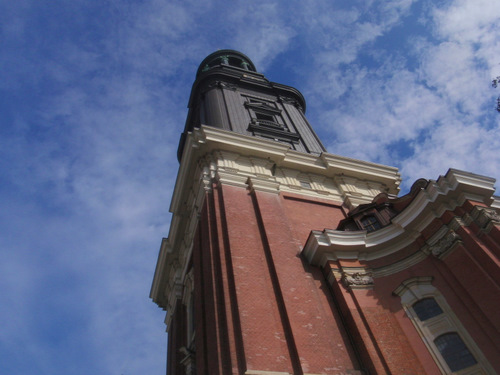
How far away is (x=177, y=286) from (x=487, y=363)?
47.5 feet

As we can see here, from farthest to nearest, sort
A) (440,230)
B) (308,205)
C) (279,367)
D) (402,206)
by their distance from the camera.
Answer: (308,205)
(402,206)
(440,230)
(279,367)

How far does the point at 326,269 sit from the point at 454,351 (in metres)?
4.47

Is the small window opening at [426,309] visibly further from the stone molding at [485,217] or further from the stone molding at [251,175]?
the stone molding at [251,175]

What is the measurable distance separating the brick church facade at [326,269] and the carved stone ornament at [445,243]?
1.7 inches

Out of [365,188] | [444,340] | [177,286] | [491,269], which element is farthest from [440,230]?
[177,286]

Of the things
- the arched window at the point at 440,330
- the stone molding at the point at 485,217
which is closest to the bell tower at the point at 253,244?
the arched window at the point at 440,330

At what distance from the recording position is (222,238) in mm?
14789

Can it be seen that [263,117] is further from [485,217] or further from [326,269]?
[485,217]

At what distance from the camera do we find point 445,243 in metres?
13.8

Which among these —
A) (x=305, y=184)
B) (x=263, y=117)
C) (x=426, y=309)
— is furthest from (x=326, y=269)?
(x=263, y=117)

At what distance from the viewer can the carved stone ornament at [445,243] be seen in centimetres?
1359

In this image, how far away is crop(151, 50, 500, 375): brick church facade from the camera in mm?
11688

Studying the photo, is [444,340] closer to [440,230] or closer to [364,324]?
[364,324]

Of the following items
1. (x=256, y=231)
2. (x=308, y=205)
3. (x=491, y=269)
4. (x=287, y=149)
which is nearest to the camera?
(x=491, y=269)
